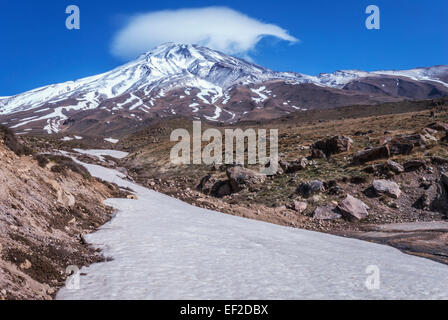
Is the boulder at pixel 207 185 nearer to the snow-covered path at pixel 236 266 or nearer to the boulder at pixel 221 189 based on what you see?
the boulder at pixel 221 189

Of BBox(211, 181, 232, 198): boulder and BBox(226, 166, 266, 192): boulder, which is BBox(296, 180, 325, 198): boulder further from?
BBox(211, 181, 232, 198): boulder

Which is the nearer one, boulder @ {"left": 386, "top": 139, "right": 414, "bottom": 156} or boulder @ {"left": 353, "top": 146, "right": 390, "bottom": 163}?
boulder @ {"left": 386, "top": 139, "right": 414, "bottom": 156}

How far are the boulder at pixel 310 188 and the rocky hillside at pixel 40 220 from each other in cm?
1250

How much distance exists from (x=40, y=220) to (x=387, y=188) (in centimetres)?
1864

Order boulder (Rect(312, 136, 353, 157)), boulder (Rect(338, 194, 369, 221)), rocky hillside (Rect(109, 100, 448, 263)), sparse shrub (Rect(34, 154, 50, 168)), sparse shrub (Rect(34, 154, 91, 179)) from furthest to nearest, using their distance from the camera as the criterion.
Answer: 1. boulder (Rect(312, 136, 353, 157))
2. boulder (Rect(338, 194, 369, 221))
3. rocky hillside (Rect(109, 100, 448, 263))
4. sparse shrub (Rect(34, 154, 91, 179))
5. sparse shrub (Rect(34, 154, 50, 168))

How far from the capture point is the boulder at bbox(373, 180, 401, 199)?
19.6m

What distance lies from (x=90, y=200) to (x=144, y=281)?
885 centimetres

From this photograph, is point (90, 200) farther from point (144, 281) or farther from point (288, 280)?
point (288, 280)

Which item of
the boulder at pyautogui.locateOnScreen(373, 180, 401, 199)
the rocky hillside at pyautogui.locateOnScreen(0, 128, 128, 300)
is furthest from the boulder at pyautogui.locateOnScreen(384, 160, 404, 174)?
the rocky hillside at pyautogui.locateOnScreen(0, 128, 128, 300)

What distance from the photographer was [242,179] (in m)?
24.9

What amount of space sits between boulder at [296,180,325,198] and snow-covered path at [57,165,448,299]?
7195 millimetres

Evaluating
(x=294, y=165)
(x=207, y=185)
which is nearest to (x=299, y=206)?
(x=294, y=165)
